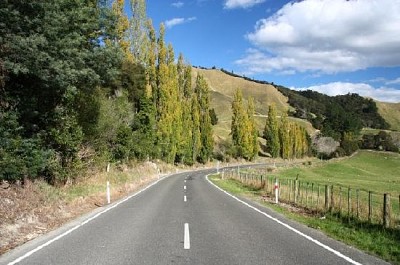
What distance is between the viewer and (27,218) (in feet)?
43.3

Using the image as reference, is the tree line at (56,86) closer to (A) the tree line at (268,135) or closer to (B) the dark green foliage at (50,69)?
(B) the dark green foliage at (50,69)

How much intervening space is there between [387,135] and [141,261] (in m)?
171

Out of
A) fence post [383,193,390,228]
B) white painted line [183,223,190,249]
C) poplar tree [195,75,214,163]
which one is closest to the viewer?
white painted line [183,223,190,249]

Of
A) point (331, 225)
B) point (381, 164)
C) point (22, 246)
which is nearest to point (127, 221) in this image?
point (22, 246)

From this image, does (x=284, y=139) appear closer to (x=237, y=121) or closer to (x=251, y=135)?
(x=251, y=135)

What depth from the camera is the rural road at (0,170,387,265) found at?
8266 millimetres

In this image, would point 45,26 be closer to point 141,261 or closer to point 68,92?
point 68,92

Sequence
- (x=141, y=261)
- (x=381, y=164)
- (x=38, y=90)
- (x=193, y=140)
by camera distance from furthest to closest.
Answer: (x=381, y=164), (x=193, y=140), (x=38, y=90), (x=141, y=261)

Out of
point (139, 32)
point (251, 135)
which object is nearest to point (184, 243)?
point (139, 32)

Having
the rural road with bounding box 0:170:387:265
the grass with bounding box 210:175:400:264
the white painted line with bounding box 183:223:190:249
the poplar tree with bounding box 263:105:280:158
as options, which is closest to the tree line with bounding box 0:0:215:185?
the rural road with bounding box 0:170:387:265

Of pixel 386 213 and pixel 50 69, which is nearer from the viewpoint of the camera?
pixel 386 213

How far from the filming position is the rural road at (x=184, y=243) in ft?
27.1

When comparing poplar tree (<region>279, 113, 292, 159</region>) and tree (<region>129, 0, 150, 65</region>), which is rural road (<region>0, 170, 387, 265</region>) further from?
poplar tree (<region>279, 113, 292, 159</region>)

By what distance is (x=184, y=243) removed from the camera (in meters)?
9.88
